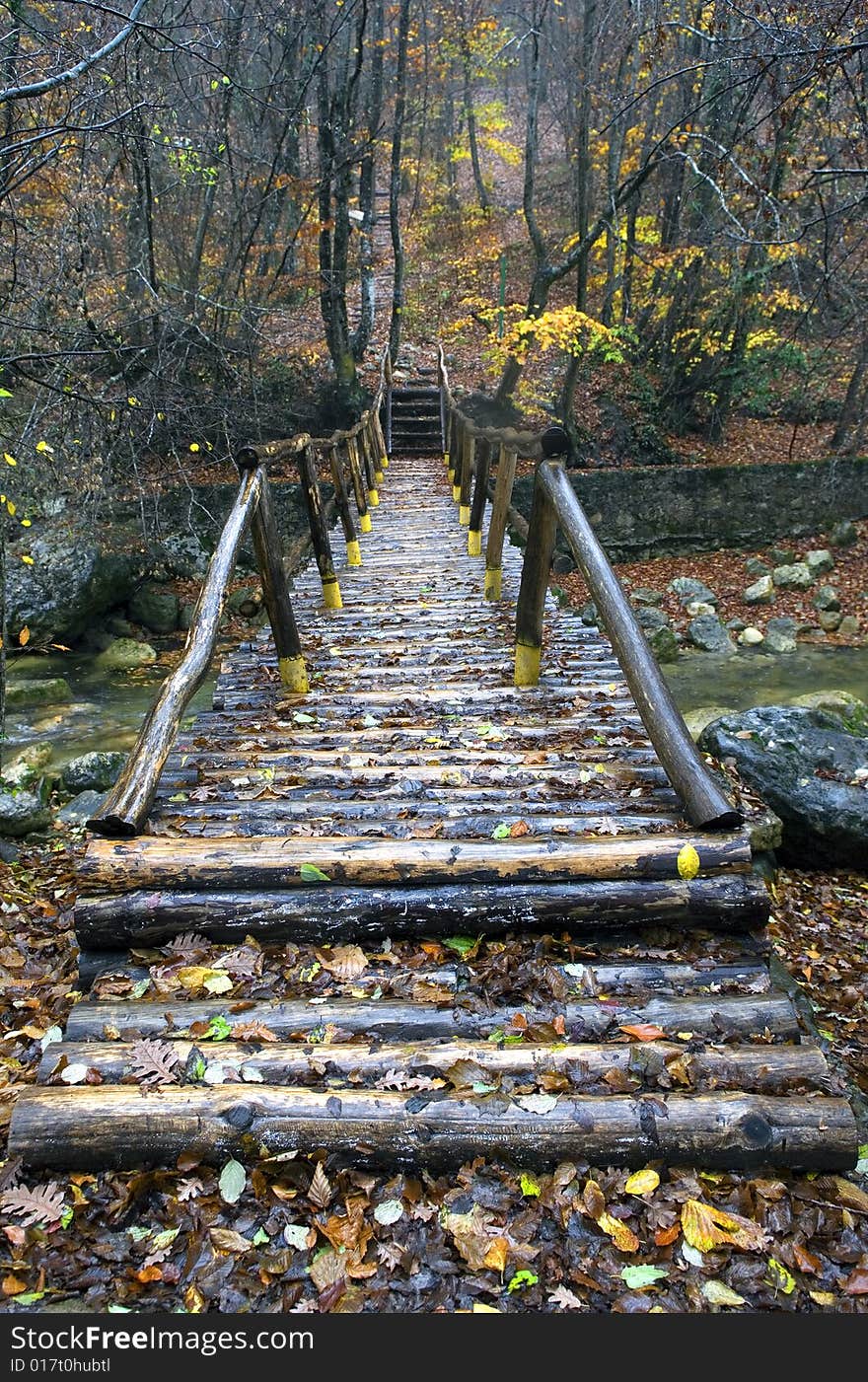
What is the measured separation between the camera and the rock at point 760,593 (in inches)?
570

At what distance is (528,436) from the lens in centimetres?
519

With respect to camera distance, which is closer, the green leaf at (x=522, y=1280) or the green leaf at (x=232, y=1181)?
the green leaf at (x=522, y=1280)

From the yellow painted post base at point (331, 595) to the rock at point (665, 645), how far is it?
674cm

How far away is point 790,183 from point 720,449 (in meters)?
5.97

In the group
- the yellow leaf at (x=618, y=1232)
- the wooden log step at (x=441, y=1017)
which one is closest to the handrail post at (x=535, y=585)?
the wooden log step at (x=441, y=1017)

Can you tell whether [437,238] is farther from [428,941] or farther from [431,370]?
[428,941]

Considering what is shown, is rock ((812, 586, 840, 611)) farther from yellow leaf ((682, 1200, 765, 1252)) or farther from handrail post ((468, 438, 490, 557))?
yellow leaf ((682, 1200, 765, 1252))

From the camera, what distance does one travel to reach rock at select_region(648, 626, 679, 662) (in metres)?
12.4

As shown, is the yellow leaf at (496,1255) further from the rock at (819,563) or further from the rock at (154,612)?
the rock at (819,563)

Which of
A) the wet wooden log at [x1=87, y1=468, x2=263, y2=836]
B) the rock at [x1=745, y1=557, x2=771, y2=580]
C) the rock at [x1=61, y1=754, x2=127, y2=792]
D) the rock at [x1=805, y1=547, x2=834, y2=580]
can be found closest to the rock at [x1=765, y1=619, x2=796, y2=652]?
the rock at [x1=745, y1=557, x2=771, y2=580]

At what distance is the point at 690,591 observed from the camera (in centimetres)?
1462

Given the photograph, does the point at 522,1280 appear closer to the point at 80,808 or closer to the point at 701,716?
the point at 80,808

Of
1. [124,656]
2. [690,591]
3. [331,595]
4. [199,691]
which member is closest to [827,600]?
[690,591]

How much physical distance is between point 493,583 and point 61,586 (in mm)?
8787
